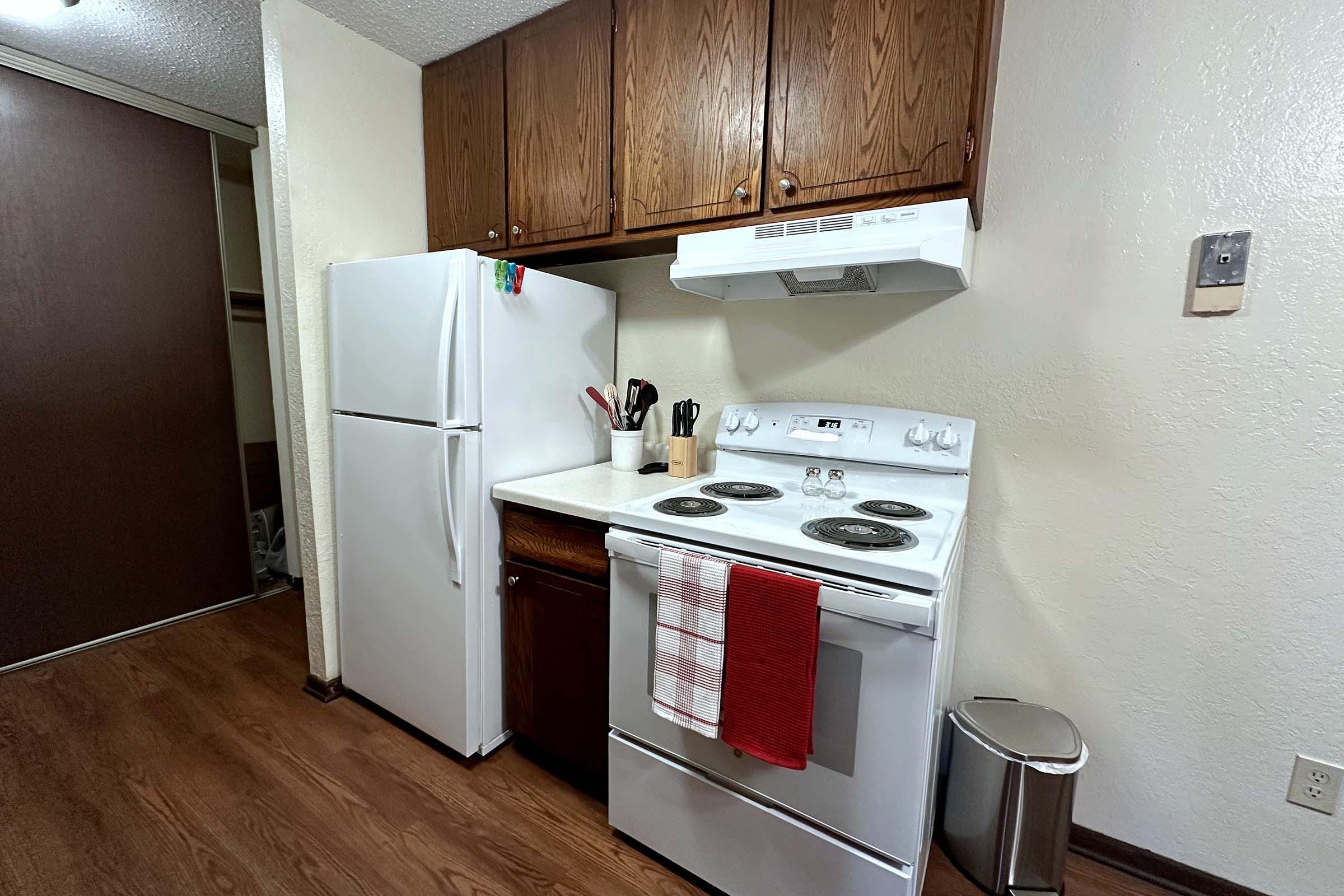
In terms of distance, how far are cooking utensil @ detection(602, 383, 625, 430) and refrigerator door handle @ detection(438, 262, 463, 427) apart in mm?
549

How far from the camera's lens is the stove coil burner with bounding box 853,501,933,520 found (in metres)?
1.37

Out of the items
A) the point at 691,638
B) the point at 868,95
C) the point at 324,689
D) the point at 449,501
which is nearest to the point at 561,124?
the point at 868,95

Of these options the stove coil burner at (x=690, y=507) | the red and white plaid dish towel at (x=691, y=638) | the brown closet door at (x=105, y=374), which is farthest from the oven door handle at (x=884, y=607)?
the brown closet door at (x=105, y=374)

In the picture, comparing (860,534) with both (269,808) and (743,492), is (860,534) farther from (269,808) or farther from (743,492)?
(269,808)

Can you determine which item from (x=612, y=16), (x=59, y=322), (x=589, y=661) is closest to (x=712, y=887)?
(x=589, y=661)

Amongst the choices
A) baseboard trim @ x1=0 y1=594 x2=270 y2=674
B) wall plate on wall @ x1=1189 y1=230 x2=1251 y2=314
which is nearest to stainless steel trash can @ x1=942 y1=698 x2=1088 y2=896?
wall plate on wall @ x1=1189 y1=230 x2=1251 y2=314

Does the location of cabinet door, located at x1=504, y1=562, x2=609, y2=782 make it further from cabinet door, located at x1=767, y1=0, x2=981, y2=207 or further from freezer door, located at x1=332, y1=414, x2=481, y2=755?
cabinet door, located at x1=767, y1=0, x2=981, y2=207

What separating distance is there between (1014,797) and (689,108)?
6.35 feet

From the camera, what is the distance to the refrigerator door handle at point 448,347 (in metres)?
1.55

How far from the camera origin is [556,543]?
5.15ft

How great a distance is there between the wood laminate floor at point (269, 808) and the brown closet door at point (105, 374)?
442 mm

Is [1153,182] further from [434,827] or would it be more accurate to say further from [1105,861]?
[434,827]

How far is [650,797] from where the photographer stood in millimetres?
1384

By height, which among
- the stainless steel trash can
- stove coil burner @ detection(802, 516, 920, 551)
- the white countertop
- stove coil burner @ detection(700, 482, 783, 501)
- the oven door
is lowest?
the stainless steel trash can
